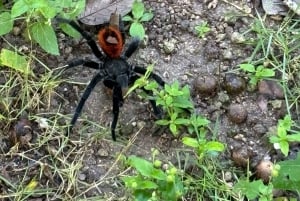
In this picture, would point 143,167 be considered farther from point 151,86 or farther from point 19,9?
point 19,9

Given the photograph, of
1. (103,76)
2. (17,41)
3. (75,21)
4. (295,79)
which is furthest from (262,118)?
(17,41)

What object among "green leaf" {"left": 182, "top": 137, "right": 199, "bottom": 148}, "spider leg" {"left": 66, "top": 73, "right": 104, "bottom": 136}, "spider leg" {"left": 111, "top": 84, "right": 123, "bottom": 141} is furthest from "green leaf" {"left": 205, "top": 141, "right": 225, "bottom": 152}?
"spider leg" {"left": 66, "top": 73, "right": 104, "bottom": 136}

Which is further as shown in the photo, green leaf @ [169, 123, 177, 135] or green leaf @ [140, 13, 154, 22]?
green leaf @ [140, 13, 154, 22]

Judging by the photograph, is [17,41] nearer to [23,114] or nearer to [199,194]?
[23,114]

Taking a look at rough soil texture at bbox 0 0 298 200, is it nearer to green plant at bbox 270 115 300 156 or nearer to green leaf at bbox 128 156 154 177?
green plant at bbox 270 115 300 156

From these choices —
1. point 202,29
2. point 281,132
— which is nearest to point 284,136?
point 281,132

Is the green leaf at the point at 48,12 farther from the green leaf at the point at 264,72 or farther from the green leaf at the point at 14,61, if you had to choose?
the green leaf at the point at 264,72
